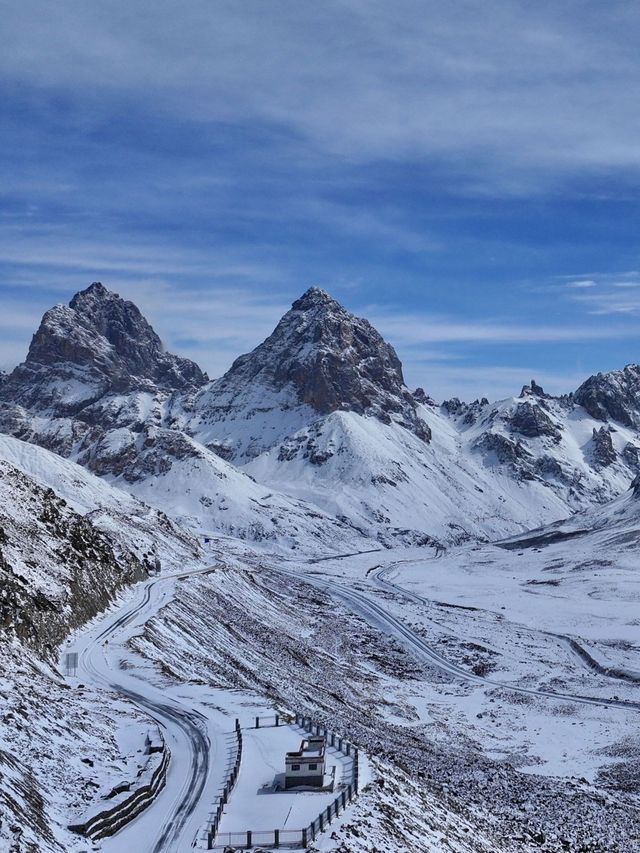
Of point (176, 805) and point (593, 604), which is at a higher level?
point (176, 805)

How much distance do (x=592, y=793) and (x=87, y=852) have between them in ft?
102

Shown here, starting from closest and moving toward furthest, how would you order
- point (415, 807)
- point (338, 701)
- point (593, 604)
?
point (415, 807), point (338, 701), point (593, 604)

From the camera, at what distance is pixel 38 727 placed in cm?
3334

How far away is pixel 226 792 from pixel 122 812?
13.8 feet

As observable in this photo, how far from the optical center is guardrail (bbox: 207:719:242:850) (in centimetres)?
2741

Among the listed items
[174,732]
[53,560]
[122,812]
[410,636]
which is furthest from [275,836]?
[410,636]

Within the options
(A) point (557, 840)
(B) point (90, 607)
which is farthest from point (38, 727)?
(B) point (90, 607)

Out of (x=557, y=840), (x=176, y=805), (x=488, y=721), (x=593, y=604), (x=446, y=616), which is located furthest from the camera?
(x=593, y=604)

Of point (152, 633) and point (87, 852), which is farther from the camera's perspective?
point (152, 633)

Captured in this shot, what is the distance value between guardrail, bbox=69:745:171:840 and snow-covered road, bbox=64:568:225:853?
24cm

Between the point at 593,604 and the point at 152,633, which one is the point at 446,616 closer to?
the point at 593,604

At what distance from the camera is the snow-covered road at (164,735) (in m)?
28.0

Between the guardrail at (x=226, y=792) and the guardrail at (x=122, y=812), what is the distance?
2.59 meters

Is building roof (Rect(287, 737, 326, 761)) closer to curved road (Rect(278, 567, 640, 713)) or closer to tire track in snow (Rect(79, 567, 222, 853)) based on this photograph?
tire track in snow (Rect(79, 567, 222, 853))
